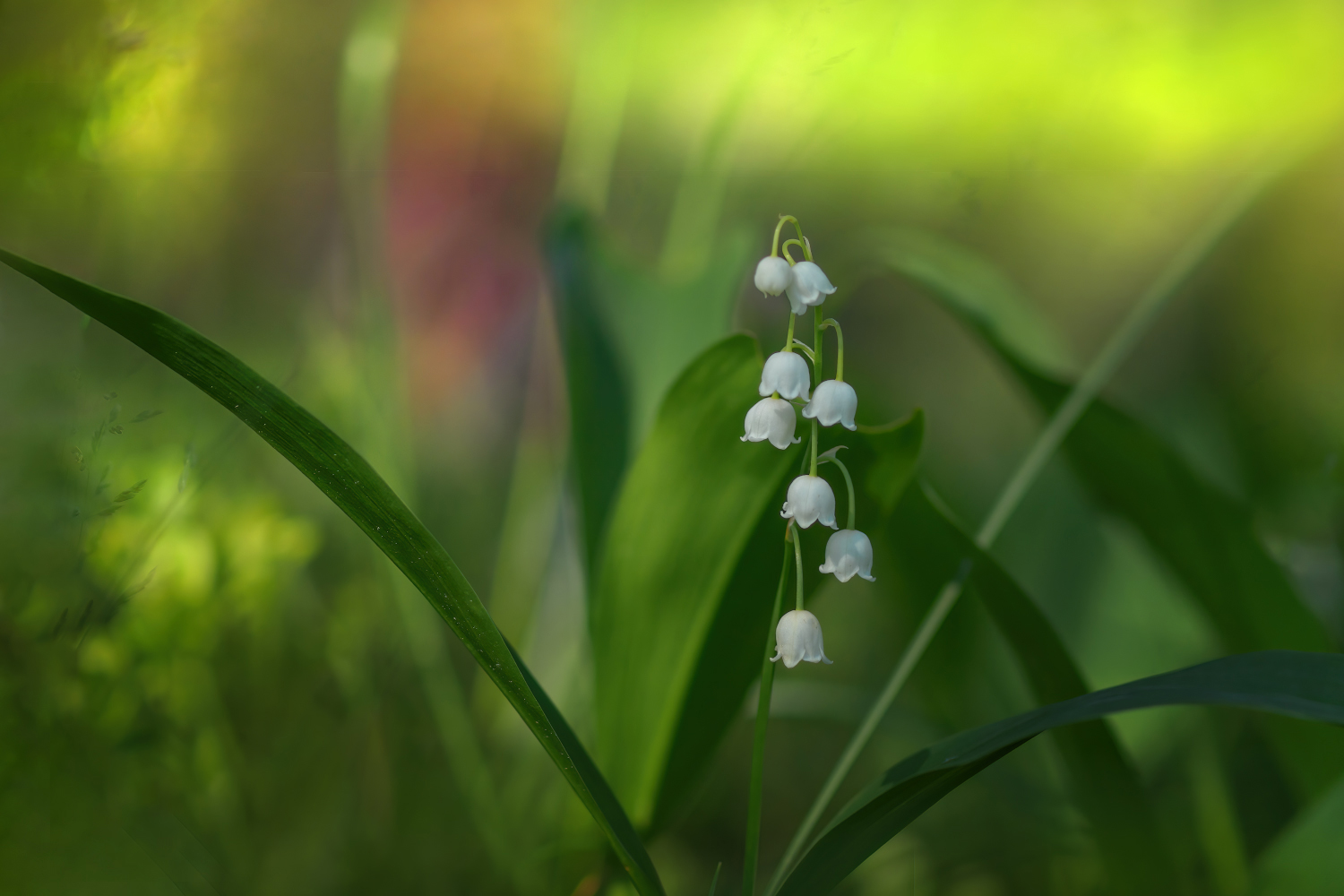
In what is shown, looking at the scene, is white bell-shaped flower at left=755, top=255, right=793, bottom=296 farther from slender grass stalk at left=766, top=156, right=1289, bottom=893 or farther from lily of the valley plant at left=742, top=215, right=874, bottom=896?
slender grass stalk at left=766, top=156, right=1289, bottom=893

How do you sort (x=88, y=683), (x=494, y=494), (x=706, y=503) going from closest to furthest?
(x=706, y=503) → (x=88, y=683) → (x=494, y=494)

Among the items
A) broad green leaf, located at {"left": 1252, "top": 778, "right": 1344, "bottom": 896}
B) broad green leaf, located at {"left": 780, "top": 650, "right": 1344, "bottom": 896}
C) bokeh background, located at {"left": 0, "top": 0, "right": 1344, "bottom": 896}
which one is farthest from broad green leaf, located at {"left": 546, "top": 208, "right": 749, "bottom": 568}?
broad green leaf, located at {"left": 1252, "top": 778, "right": 1344, "bottom": 896}

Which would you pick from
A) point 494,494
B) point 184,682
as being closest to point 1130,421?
point 494,494

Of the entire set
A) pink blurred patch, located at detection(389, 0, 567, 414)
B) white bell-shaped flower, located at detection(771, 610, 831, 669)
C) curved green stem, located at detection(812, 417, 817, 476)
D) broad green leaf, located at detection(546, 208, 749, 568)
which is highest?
pink blurred patch, located at detection(389, 0, 567, 414)

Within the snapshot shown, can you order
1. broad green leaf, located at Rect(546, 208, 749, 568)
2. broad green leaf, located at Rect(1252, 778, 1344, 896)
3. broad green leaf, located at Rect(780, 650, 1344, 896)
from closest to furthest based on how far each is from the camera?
broad green leaf, located at Rect(780, 650, 1344, 896)
broad green leaf, located at Rect(1252, 778, 1344, 896)
broad green leaf, located at Rect(546, 208, 749, 568)

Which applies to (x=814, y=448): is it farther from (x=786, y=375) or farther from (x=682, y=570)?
(x=682, y=570)

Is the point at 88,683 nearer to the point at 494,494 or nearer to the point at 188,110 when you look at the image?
the point at 494,494
